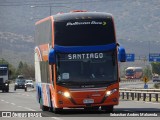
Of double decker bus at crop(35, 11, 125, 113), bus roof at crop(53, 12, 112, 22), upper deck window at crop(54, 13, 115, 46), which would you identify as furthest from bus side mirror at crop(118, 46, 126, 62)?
bus roof at crop(53, 12, 112, 22)

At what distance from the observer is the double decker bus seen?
95.9ft

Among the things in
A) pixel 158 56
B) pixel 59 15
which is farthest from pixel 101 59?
pixel 158 56

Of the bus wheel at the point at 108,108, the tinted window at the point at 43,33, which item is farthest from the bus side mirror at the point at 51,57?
the bus wheel at the point at 108,108

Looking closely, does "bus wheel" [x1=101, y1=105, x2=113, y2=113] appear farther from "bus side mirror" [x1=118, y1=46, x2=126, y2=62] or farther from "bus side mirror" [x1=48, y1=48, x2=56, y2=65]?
"bus side mirror" [x1=48, y1=48, x2=56, y2=65]

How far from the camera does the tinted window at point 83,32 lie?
29750mm

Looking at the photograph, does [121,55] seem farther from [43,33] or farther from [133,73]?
[133,73]

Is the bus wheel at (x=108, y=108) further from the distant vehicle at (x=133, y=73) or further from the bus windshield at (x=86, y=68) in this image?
the distant vehicle at (x=133, y=73)

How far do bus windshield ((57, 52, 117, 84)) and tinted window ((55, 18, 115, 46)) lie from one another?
0.55 metres

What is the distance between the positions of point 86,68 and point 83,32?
1508 millimetres

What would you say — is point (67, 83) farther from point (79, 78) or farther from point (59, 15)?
point (59, 15)

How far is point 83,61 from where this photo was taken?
29469mm

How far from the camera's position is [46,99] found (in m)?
32.0

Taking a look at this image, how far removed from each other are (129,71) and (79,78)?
140259mm

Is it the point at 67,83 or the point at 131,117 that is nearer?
the point at 131,117
